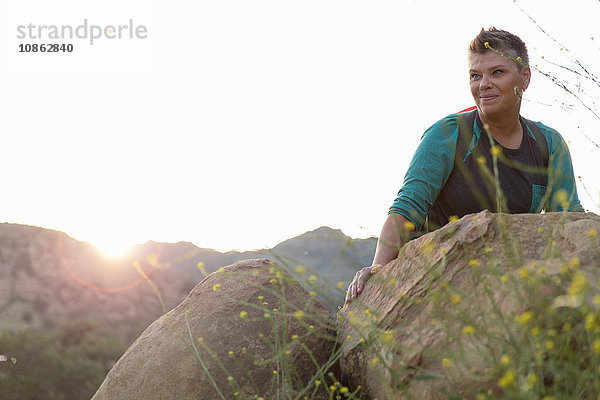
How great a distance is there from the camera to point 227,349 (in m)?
2.98

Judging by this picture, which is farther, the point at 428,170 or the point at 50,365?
the point at 50,365

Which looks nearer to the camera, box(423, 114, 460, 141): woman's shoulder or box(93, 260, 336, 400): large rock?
box(93, 260, 336, 400): large rock

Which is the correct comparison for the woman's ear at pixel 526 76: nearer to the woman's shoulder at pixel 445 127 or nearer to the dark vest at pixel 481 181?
the dark vest at pixel 481 181

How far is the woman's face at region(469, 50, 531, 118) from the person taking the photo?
12.3ft

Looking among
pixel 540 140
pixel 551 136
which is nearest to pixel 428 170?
pixel 540 140

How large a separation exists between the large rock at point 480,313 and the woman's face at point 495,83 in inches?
51.0

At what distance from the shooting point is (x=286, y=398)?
2.82 metres

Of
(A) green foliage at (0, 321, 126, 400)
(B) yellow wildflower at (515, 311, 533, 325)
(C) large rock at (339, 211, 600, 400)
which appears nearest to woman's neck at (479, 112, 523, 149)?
(C) large rock at (339, 211, 600, 400)

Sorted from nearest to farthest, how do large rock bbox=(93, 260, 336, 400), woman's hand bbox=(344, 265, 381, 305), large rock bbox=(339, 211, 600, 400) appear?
1. large rock bbox=(339, 211, 600, 400)
2. large rock bbox=(93, 260, 336, 400)
3. woman's hand bbox=(344, 265, 381, 305)

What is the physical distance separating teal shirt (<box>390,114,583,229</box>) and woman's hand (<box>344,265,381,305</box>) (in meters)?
0.63

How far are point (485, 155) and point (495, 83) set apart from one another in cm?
48

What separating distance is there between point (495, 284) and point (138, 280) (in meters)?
19.2

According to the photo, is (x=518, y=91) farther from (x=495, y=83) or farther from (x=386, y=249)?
(x=386, y=249)

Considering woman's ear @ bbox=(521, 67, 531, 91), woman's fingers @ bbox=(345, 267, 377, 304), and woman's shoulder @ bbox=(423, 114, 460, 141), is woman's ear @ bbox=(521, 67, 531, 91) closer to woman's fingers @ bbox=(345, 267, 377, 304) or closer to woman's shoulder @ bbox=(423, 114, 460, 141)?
woman's shoulder @ bbox=(423, 114, 460, 141)
